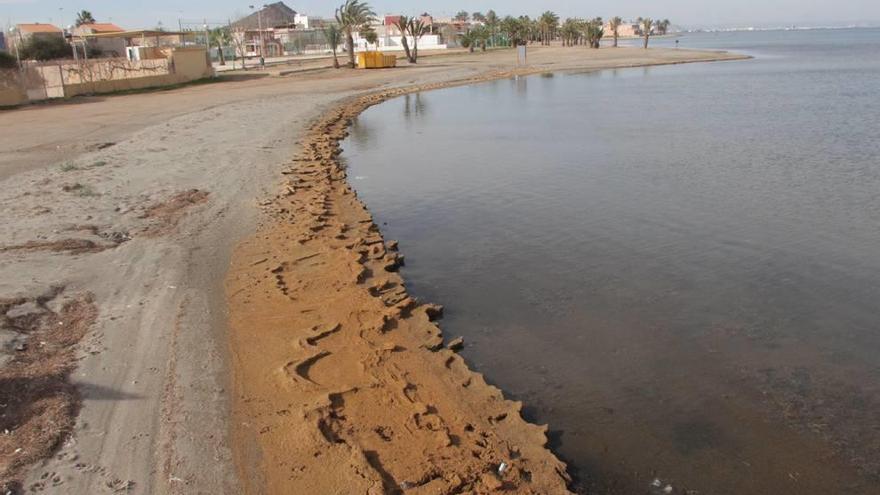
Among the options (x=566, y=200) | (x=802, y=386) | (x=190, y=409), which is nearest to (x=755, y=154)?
(x=566, y=200)

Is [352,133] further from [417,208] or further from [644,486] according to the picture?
[644,486]

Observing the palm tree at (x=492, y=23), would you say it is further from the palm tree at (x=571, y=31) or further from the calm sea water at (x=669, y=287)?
the calm sea water at (x=669, y=287)

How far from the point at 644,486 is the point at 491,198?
32.5ft

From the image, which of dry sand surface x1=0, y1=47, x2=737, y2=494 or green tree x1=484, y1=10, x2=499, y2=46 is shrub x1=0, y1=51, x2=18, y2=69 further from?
green tree x1=484, y1=10, x2=499, y2=46

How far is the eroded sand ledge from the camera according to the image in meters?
5.45

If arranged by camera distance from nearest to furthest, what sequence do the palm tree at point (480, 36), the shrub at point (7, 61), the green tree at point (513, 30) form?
the shrub at point (7, 61)
the palm tree at point (480, 36)
the green tree at point (513, 30)

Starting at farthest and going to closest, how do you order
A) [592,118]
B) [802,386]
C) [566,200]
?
[592,118] → [566,200] → [802,386]

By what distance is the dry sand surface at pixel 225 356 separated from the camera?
17.9 ft

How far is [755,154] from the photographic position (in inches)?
746

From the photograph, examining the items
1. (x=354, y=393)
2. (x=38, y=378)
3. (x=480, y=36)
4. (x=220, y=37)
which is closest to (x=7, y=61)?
(x=38, y=378)

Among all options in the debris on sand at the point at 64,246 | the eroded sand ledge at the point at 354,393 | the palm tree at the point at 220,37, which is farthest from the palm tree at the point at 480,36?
the eroded sand ledge at the point at 354,393

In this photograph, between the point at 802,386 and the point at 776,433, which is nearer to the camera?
the point at 776,433

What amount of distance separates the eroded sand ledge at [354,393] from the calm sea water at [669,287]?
0.56 metres

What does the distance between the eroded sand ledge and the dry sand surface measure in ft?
0.07
